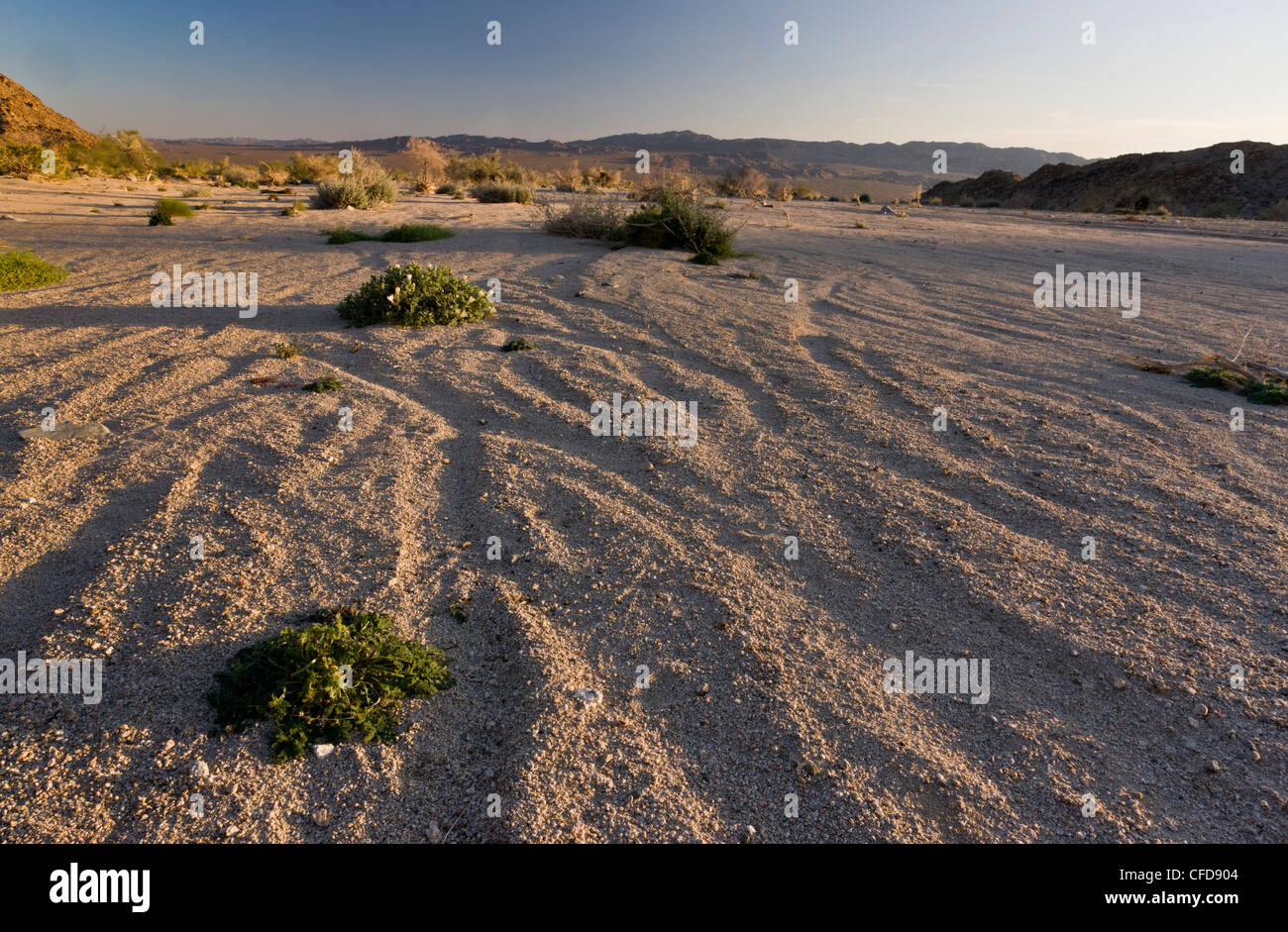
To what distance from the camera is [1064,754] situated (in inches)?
86.0

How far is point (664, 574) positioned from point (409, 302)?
4.57 metres

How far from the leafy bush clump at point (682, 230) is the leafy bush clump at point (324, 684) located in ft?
27.1

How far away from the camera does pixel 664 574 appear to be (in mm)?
3037

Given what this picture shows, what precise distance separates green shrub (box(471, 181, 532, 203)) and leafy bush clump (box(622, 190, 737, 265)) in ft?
27.4

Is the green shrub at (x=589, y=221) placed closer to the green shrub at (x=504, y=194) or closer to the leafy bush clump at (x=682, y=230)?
the leafy bush clump at (x=682, y=230)

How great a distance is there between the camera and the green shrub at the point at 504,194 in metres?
18.6

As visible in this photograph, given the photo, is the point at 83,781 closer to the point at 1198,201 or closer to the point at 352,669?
the point at 352,669
